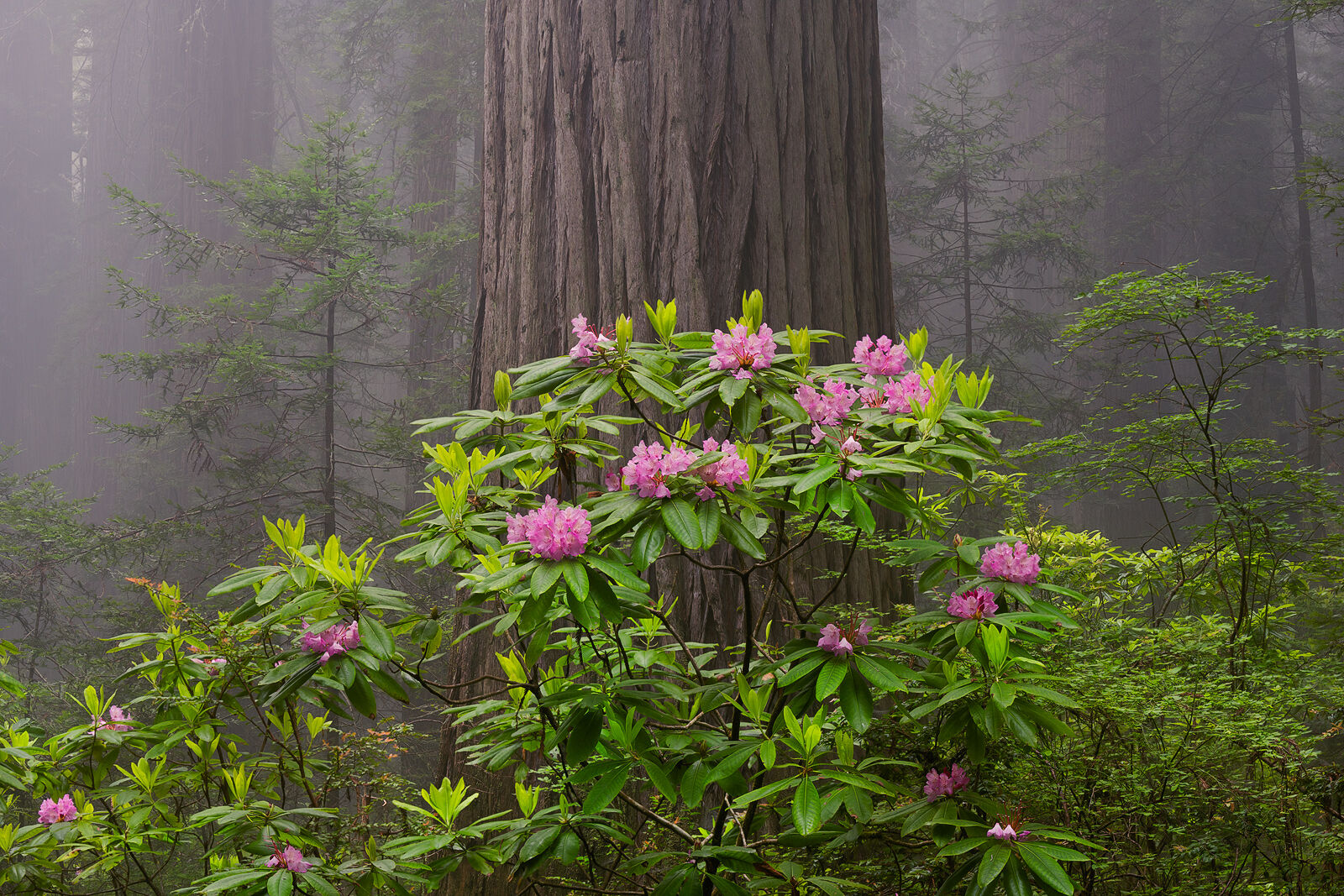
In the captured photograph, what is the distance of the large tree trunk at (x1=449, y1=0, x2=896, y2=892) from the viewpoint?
226cm

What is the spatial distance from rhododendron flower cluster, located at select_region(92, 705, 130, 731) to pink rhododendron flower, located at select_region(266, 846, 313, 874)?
0.82 metres

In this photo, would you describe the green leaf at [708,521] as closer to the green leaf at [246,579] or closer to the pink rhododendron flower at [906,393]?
the pink rhododendron flower at [906,393]

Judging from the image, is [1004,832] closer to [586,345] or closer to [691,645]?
[691,645]

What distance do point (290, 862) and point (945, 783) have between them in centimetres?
106

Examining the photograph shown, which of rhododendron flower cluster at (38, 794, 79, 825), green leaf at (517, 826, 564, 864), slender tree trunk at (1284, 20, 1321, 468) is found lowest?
rhododendron flower cluster at (38, 794, 79, 825)

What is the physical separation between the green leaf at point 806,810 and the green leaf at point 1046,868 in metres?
0.27

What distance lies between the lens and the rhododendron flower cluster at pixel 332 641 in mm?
1280

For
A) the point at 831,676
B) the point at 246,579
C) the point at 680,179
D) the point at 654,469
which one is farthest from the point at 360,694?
the point at 680,179

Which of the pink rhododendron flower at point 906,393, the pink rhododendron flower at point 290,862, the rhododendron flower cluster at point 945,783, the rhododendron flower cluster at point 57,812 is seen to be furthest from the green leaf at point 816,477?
the rhododendron flower cluster at point 57,812

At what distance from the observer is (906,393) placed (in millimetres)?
1280

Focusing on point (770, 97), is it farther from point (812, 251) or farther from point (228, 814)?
point (228, 814)

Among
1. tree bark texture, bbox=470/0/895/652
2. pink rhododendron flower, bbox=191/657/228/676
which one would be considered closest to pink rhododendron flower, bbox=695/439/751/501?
tree bark texture, bbox=470/0/895/652

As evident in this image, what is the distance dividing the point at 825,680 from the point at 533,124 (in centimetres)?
189

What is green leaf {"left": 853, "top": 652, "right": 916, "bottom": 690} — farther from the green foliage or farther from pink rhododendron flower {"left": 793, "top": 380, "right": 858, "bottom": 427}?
the green foliage
